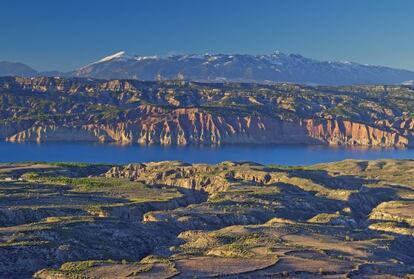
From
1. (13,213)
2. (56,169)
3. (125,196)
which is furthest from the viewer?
(56,169)

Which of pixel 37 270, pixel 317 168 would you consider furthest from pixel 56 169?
pixel 37 270

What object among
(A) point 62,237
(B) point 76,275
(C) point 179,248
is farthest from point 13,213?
(B) point 76,275

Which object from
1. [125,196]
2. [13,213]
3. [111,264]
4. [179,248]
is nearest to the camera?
[111,264]

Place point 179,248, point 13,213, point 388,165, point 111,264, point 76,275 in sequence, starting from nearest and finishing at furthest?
point 76,275 → point 111,264 → point 179,248 → point 13,213 → point 388,165

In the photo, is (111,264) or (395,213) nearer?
(111,264)

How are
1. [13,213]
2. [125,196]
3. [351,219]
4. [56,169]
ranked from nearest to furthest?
[13,213]
[351,219]
[125,196]
[56,169]

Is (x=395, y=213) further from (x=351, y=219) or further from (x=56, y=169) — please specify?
(x=56, y=169)

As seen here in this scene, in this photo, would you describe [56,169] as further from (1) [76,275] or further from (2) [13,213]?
(1) [76,275]

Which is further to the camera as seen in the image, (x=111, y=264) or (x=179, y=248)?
(x=179, y=248)
